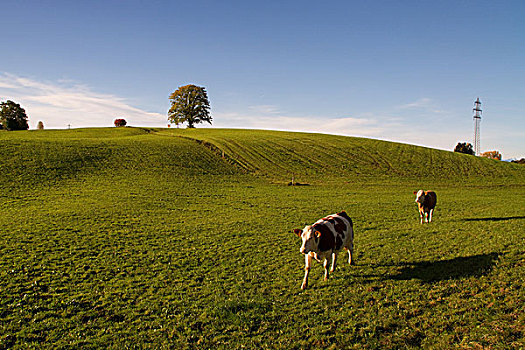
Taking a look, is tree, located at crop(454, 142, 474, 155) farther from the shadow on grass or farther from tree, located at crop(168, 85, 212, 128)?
the shadow on grass

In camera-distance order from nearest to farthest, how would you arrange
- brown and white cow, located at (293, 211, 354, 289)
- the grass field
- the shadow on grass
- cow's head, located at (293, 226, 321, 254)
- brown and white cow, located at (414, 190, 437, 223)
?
1. the grass field
2. cow's head, located at (293, 226, 321, 254)
3. brown and white cow, located at (293, 211, 354, 289)
4. the shadow on grass
5. brown and white cow, located at (414, 190, 437, 223)

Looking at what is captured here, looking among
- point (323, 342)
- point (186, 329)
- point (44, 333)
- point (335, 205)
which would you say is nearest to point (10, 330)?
point (44, 333)

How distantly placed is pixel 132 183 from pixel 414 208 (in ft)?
107

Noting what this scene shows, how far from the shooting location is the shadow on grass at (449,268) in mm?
11578

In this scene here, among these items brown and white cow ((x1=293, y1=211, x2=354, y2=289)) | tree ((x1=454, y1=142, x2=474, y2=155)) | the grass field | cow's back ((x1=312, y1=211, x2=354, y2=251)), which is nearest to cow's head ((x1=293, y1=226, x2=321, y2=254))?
brown and white cow ((x1=293, y1=211, x2=354, y2=289))

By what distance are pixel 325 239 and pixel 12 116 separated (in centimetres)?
13539

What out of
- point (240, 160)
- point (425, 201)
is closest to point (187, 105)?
point (240, 160)

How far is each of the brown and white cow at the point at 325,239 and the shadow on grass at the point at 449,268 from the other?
7.88 feet

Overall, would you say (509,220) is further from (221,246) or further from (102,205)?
(102,205)

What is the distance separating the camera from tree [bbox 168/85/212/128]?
105500 millimetres

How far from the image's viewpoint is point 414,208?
29.0 metres

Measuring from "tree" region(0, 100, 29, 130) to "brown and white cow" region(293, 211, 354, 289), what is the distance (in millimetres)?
134031

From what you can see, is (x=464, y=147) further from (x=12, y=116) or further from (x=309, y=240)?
(x=12, y=116)

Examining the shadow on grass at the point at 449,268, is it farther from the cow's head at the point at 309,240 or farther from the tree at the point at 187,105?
the tree at the point at 187,105
